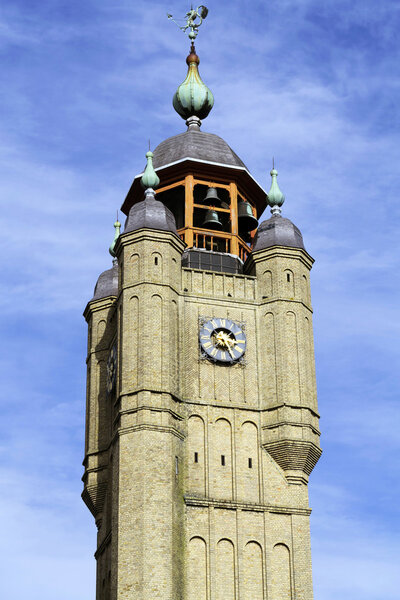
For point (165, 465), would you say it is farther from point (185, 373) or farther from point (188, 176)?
point (188, 176)

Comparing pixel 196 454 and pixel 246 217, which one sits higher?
pixel 246 217

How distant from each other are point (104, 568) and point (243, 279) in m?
13.6

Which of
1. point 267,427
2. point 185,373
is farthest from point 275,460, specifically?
point 185,373

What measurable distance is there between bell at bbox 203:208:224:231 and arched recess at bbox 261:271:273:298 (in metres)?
4.44

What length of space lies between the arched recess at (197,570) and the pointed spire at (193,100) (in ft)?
79.9

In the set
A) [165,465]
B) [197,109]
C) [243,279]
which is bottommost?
[165,465]

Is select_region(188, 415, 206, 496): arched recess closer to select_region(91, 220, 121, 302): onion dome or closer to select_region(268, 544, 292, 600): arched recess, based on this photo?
select_region(268, 544, 292, 600): arched recess

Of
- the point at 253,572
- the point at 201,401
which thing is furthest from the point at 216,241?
the point at 253,572

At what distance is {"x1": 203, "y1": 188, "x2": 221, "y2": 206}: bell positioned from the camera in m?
65.2

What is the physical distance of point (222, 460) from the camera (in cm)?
5700

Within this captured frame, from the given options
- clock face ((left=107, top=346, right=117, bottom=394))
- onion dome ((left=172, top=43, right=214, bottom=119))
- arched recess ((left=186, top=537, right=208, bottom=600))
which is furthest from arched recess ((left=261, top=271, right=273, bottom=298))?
onion dome ((left=172, top=43, right=214, bottom=119))

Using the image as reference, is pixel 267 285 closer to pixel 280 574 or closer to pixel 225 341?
pixel 225 341

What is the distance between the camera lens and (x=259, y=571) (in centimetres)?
5481

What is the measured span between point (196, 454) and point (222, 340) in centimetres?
533
